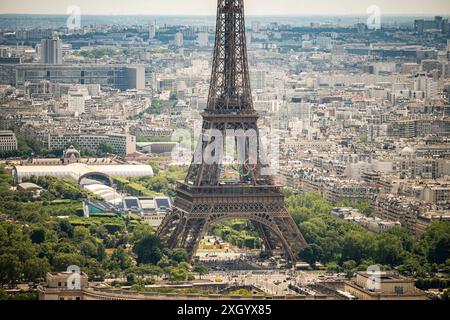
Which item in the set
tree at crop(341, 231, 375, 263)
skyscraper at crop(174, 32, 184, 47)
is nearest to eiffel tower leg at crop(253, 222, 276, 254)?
tree at crop(341, 231, 375, 263)

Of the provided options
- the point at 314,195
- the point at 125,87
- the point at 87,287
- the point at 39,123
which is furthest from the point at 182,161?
the point at 125,87

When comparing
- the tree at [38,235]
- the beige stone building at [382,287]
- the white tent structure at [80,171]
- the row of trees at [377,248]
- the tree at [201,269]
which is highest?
the beige stone building at [382,287]

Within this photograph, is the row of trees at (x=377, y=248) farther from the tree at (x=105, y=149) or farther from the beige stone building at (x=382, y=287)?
the tree at (x=105, y=149)

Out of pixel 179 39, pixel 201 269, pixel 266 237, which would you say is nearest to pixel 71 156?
pixel 266 237

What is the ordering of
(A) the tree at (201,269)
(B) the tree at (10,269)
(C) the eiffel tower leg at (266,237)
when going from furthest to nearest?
(C) the eiffel tower leg at (266,237), (A) the tree at (201,269), (B) the tree at (10,269)

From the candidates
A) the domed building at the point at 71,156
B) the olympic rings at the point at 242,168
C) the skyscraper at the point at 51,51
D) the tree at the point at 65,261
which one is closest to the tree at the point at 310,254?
the olympic rings at the point at 242,168

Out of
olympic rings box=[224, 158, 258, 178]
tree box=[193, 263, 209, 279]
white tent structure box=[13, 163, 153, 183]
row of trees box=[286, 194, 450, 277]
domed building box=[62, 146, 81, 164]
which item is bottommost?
domed building box=[62, 146, 81, 164]

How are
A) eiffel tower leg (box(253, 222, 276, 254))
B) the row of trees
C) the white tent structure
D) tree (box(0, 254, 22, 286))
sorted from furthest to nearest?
the white tent structure
eiffel tower leg (box(253, 222, 276, 254))
the row of trees
tree (box(0, 254, 22, 286))

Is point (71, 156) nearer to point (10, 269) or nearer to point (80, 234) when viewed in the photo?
point (80, 234)

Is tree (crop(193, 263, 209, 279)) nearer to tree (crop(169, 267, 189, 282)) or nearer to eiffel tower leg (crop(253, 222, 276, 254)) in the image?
tree (crop(169, 267, 189, 282))
